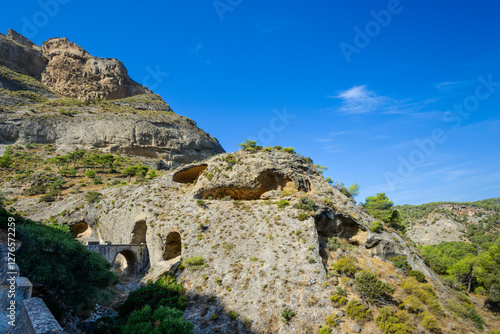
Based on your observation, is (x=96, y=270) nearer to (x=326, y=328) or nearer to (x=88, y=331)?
(x=88, y=331)

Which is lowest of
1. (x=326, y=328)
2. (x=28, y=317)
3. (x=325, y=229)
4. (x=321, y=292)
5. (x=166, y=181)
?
(x=326, y=328)

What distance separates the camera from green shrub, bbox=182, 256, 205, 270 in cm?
2712

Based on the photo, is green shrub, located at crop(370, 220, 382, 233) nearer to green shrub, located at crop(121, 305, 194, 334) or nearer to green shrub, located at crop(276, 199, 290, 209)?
green shrub, located at crop(276, 199, 290, 209)

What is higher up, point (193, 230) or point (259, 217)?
point (259, 217)

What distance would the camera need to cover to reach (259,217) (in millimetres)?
32281

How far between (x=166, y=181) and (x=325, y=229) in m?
25.5

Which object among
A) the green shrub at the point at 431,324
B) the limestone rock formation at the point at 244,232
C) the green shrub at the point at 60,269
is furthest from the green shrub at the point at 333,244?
the green shrub at the point at 60,269

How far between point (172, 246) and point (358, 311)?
23.5 m

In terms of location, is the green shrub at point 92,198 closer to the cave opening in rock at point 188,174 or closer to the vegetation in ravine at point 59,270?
the cave opening in rock at point 188,174

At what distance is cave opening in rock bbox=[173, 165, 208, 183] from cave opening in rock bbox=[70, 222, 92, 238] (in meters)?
16.3

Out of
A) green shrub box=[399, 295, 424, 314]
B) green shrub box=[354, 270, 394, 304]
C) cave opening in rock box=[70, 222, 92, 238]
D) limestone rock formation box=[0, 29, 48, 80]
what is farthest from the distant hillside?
limestone rock formation box=[0, 29, 48, 80]

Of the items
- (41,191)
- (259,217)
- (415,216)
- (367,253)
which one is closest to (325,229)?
(367,253)

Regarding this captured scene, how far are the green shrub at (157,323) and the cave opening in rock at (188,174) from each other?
87.4 feet

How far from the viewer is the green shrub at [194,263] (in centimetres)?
2712
